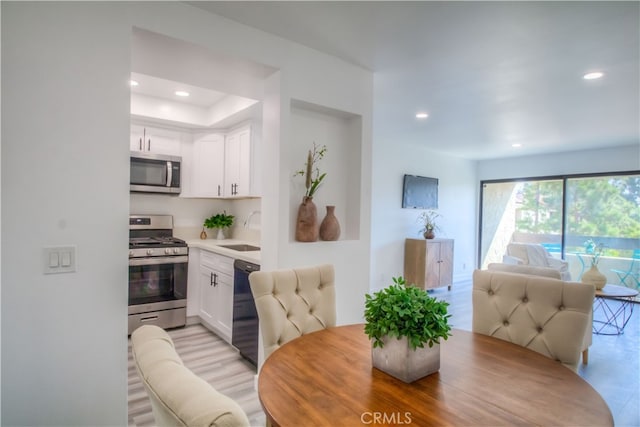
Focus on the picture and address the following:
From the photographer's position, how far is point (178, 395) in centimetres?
59

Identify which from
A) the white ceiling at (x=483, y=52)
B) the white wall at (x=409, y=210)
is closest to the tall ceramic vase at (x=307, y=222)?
the white ceiling at (x=483, y=52)

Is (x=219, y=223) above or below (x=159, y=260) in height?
above

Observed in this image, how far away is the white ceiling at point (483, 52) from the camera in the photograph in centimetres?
196

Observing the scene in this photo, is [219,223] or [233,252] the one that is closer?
[233,252]

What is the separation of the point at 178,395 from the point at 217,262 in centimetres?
299

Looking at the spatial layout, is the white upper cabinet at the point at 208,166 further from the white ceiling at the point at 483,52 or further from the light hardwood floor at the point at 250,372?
the white ceiling at the point at 483,52

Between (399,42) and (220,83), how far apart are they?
4.38ft

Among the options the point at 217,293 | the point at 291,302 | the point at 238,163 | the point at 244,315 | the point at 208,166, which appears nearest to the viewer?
the point at 291,302

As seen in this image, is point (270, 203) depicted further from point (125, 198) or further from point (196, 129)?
point (196, 129)

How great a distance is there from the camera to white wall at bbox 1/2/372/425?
1476 mm

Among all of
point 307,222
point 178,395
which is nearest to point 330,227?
point 307,222

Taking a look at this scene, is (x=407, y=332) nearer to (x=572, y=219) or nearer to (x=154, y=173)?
(x=154, y=173)

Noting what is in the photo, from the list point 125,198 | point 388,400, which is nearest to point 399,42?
point 125,198

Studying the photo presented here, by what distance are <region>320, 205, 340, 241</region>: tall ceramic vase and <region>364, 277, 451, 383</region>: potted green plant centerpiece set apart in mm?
1397
